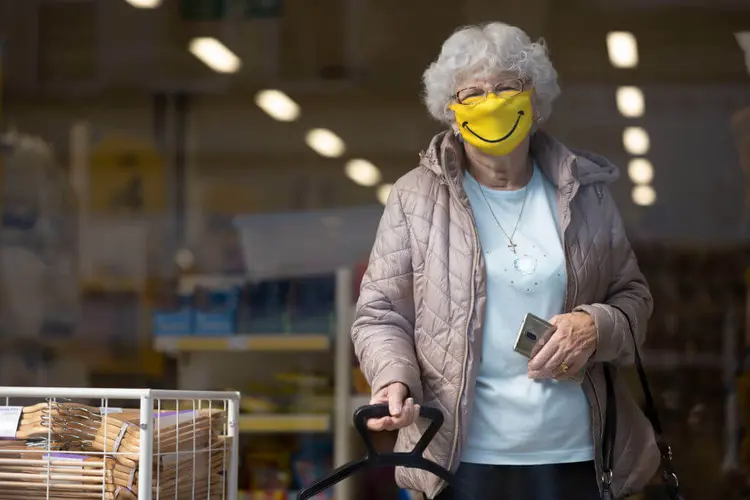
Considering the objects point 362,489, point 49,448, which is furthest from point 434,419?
point 362,489

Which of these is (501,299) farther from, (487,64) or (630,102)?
(630,102)

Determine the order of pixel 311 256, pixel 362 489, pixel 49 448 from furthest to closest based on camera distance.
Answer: pixel 311 256, pixel 362 489, pixel 49 448

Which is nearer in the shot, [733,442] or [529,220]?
[529,220]

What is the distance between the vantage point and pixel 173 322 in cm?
482

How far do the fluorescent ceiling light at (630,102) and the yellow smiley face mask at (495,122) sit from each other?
232 centimetres

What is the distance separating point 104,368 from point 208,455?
104 inches

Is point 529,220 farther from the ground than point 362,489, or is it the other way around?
point 529,220

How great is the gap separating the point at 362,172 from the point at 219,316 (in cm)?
89

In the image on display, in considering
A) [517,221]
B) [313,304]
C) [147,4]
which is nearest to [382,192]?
[313,304]

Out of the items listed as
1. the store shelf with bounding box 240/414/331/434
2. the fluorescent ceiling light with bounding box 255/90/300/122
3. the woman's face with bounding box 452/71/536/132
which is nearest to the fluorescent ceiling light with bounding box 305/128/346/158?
the fluorescent ceiling light with bounding box 255/90/300/122

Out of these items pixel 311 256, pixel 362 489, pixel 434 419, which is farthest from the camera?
pixel 311 256

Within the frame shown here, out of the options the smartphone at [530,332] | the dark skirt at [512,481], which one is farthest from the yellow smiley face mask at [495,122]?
the dark skirt at [512,481]

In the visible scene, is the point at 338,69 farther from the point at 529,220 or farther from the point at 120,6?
the point at 529,220

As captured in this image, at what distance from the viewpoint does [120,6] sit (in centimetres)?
501
